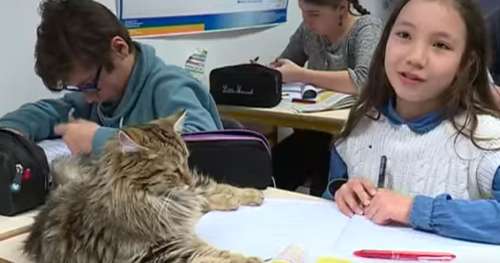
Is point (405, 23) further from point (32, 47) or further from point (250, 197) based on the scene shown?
point (32, 47)

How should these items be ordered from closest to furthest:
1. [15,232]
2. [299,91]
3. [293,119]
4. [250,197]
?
[15,232]
[250,197]
[293,119]
[299,91]

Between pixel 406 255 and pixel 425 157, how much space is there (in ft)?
1.36

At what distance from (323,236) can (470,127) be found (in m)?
0.46

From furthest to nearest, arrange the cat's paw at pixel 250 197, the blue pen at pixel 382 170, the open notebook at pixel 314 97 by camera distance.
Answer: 1. the open notebook at pixel 314 97
2. the blue pen at pixel 382 170
3. the cat's paw at pixel 250 197

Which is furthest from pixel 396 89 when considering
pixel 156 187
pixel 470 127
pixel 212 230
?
pixel 156 187

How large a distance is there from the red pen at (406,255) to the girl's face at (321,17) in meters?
1.85

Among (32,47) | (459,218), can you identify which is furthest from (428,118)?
(32,47)

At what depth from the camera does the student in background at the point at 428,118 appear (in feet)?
4.58

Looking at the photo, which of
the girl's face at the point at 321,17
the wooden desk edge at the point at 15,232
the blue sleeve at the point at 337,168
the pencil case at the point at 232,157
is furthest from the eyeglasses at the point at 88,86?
the girl's face at the point at 321,17

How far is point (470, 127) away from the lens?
1425 millimetres

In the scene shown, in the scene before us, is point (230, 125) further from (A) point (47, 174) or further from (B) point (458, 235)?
(B) point (458, 235)

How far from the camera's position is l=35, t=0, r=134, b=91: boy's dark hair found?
5.40 feet

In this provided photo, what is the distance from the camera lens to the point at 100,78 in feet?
5.67

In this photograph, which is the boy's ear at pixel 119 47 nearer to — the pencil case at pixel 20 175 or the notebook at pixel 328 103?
the pencil case at pixel 20 175
